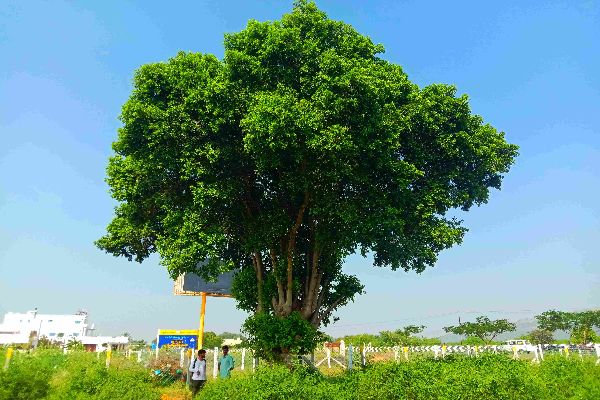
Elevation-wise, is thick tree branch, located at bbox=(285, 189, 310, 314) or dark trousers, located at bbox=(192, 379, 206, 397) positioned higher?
thick tree branch, located at bbox=(285, 189, 310, 314)

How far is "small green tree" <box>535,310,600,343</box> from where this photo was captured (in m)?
60.3

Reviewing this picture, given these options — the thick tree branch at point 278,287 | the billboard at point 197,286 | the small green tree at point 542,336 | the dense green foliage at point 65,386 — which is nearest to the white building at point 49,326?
the billboard at point 197,286

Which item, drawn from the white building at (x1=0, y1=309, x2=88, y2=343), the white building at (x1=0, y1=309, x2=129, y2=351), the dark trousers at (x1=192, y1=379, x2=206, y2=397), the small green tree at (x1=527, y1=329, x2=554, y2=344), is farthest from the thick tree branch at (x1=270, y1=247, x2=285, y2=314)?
the white building at (x1=0, y1=309, x2=88, y2=343)

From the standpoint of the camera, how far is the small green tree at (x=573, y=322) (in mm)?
60344

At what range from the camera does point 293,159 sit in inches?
579

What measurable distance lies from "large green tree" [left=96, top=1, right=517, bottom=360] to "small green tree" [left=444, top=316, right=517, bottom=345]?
53127 millimetres

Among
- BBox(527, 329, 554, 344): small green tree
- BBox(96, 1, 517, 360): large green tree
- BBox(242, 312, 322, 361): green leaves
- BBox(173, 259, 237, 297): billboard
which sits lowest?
BBox(527, 329, 554, 344): small green tree

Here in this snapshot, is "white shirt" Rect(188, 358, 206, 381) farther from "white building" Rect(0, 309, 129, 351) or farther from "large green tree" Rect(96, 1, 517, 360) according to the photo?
"white building" Rect(0, 309, 129, 351)

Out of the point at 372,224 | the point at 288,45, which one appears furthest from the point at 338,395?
the point at 288,45

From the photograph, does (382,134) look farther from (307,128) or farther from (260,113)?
(260,113)

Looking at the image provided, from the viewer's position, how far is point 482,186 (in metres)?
16.3

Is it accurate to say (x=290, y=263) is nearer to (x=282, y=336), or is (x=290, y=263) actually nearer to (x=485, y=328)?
(x=282, y=336)

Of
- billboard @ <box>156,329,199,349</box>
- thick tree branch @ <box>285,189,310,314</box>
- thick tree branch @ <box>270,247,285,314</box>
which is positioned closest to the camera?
thick tree branch @ <box>285,189,310,314</box>

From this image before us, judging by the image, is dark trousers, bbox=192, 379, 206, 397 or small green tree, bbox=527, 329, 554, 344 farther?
small green tree, bbox=527, 329, 554, 344
